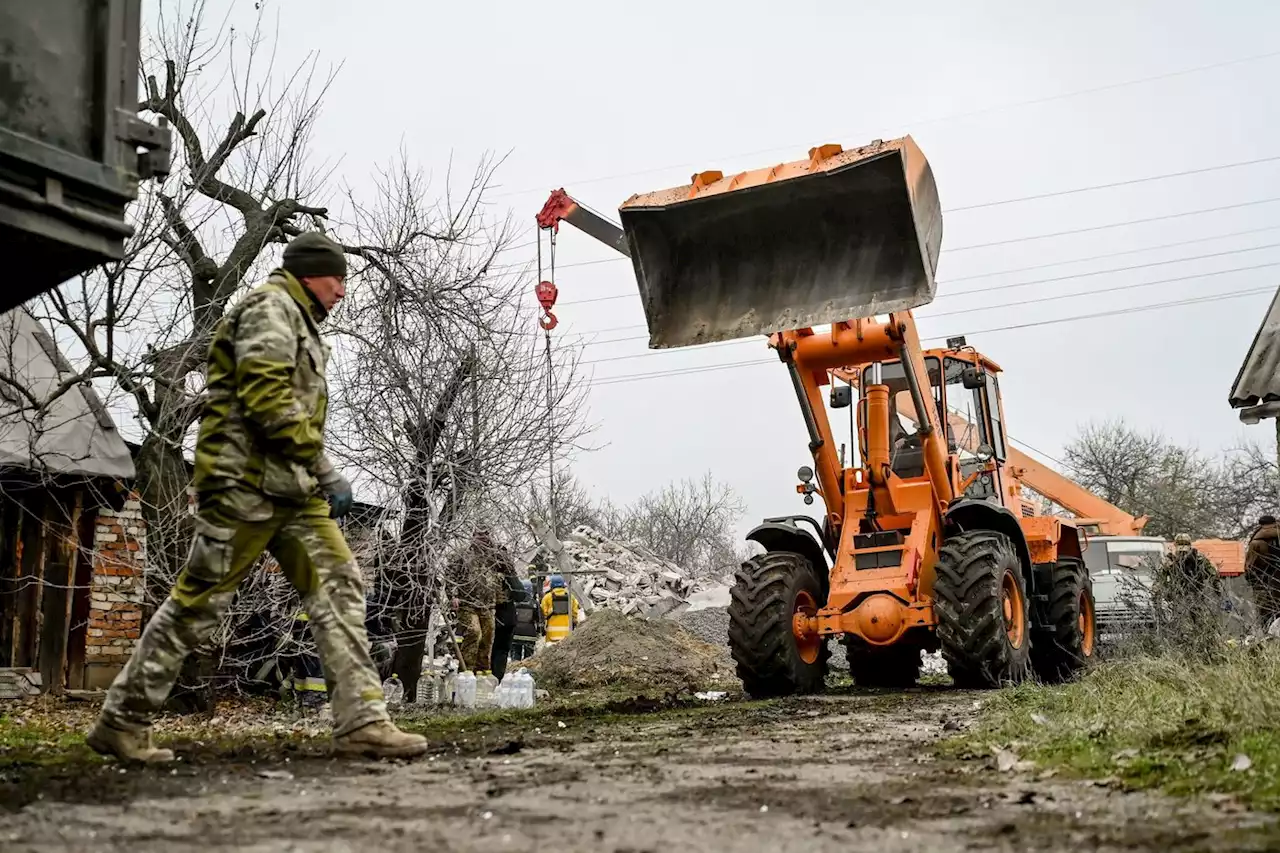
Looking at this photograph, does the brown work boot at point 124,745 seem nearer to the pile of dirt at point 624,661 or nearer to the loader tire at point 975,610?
the loader tire at point 975,610

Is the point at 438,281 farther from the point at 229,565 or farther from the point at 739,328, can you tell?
the point at 229,565

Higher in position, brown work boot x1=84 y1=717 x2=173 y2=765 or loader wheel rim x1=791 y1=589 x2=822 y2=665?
loader wheel rim x1=791 y1=589 x2=822 y2=665

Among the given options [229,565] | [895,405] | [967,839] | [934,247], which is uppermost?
[934,247]

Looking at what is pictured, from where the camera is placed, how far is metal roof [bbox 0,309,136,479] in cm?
1006

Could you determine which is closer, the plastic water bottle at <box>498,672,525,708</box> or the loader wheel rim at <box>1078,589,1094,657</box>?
the plastic water bottle at <box>498,672,525,708</box>

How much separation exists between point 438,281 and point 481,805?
9.62 m

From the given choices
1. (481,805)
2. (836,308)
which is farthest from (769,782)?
(836,308)

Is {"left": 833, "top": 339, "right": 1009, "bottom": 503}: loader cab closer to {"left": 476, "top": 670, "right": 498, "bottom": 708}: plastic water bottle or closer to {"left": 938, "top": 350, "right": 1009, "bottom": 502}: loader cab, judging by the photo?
{"left": 938, "top": 350, "right": 1009, "bottom": 502}: loader cab

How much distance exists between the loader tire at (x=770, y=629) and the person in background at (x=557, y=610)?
11885 mm

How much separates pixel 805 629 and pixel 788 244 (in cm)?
309

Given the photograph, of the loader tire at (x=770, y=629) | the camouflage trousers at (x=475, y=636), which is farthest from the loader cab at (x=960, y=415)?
the camouflage trousers at (x=475, y=636)

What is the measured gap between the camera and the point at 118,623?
13.1 metres

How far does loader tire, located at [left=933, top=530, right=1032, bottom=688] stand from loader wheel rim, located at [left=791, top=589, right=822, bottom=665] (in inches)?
42.0

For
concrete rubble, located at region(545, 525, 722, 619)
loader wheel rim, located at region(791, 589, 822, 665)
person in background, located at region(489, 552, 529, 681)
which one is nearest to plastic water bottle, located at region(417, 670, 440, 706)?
person in background, located at region(489, 552, 529, 681)
